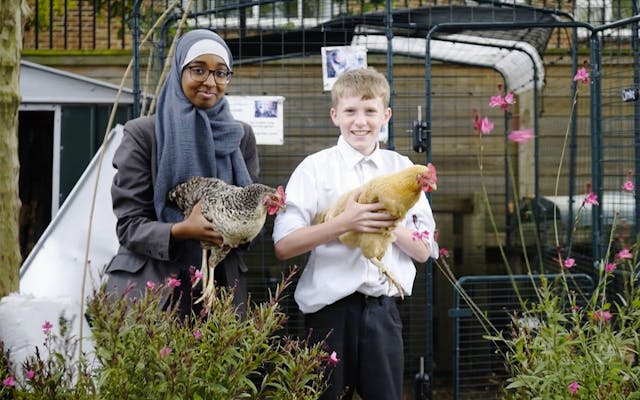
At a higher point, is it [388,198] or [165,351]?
[388,198]

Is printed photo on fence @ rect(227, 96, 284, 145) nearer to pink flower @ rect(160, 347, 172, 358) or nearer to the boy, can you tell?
the boy

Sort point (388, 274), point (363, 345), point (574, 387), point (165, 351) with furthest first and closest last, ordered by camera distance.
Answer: point (363, 345), point (388, 274), point (574, 387), point (165, 351)

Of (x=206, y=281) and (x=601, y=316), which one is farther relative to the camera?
(x=206, y=281)

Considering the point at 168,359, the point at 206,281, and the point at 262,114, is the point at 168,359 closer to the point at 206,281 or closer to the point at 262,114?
the point at 206,281

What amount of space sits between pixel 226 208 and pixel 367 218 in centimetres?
46

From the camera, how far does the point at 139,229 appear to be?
7.75ft

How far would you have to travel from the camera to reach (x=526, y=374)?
2.23m

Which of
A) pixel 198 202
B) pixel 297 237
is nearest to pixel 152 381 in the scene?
pixel 198 202

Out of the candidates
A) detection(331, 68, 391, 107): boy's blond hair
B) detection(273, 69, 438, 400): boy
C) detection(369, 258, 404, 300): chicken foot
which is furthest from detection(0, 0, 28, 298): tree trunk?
detection(369, 258, 404, 300): chicken foot

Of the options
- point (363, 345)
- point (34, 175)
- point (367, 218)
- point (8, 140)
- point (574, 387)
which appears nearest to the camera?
point (574, 387)

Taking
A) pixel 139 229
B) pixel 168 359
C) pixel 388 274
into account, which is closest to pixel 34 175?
pixel 139 229

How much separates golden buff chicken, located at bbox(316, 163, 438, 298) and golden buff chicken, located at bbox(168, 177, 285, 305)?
317 mm

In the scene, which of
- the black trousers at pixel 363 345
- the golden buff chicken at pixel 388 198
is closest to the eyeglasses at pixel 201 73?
the golden buff chicken at pixel 388 198

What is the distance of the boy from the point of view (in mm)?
2600
